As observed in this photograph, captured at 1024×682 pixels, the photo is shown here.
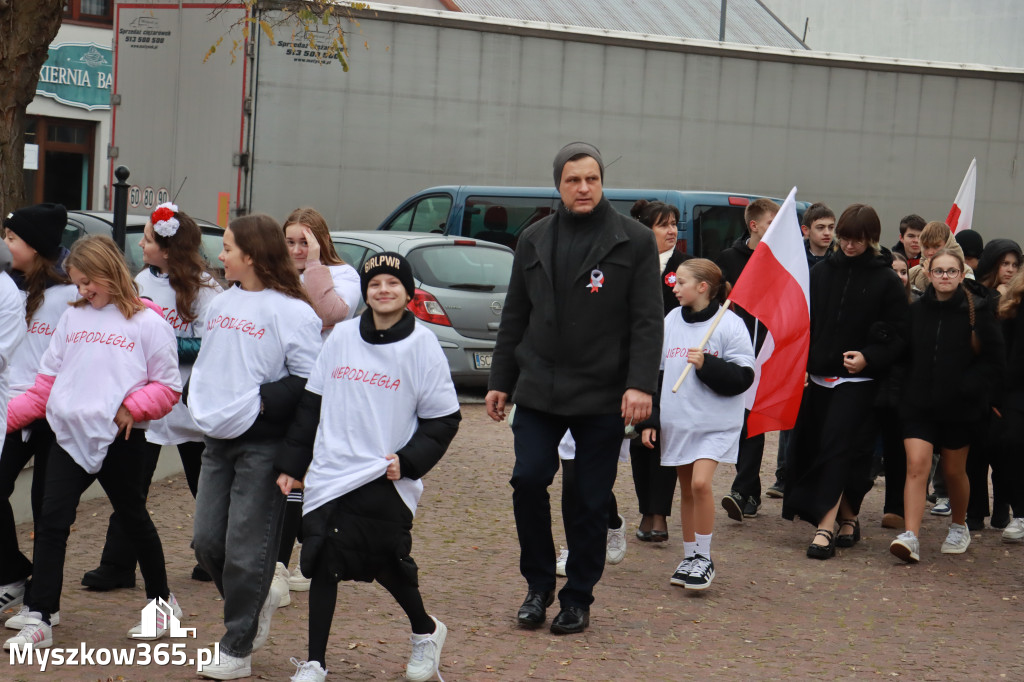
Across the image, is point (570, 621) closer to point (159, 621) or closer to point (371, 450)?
point (371, 450)

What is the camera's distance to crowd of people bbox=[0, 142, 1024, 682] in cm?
489

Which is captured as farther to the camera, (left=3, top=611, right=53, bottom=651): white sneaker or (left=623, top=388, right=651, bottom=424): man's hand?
(left=623, top=388, right=651, bottom=424): man's hand

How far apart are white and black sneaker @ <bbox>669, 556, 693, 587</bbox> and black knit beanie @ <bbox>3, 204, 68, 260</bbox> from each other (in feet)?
10.8

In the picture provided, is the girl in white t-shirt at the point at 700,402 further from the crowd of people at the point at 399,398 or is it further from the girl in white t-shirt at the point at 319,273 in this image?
the girl in white t-shirt at the point at 319,273

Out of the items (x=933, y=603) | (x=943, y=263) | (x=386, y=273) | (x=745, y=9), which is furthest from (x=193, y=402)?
(x=745, y=9)

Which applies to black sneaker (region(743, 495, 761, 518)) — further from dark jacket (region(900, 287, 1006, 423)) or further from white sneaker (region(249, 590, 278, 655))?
white sneaker (region(249, 590, 278, 655))

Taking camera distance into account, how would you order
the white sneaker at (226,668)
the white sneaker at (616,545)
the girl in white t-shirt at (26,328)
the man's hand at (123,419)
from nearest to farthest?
1. the white sneaker at (226,668)
2. the man's hand at (123,419)
3. the girl in white t-shirt at (26,328)
4. the white sneaker at (616,545)

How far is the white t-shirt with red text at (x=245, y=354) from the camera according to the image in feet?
16.3

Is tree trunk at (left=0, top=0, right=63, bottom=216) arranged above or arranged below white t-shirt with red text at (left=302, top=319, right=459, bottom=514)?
above

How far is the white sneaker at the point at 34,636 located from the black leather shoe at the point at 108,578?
0.87 metres

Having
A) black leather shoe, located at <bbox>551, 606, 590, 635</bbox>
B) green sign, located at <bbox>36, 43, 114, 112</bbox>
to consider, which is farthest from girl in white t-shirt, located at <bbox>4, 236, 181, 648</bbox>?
green sign, located at <bbox>36, 43, 114, 112</bbox>

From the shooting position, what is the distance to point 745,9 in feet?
86.1

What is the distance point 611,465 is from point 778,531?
2715 mm

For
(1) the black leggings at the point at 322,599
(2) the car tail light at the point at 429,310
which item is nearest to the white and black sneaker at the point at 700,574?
(1) the black leggings at the point at 322,599
